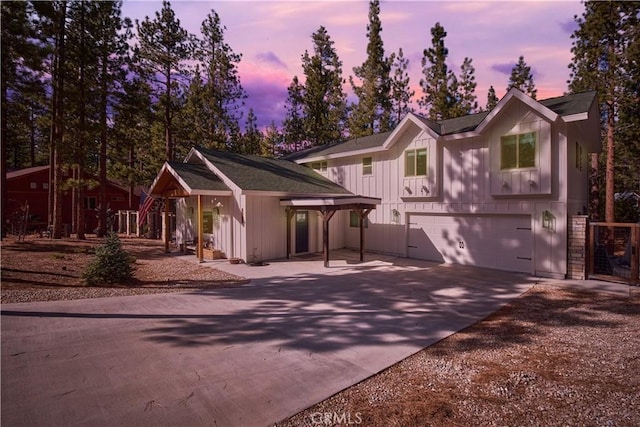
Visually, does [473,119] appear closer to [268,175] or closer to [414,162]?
[414,162]

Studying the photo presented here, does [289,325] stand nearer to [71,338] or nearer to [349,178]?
[71,338]

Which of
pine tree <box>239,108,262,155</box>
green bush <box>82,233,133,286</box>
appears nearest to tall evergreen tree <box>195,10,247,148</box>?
pine tree <box>239,108,262,155</box>

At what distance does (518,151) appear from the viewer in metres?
11.7

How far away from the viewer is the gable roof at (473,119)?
35.7 ft

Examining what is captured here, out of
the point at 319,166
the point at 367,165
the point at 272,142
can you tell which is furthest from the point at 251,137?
the point at 367,165

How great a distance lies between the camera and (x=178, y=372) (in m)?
4.43

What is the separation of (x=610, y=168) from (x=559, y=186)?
8.81 m

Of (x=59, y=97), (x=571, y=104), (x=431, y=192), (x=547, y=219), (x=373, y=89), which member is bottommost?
(x=547, y=219)

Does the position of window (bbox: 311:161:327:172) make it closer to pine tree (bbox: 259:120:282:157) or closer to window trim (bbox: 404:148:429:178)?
window trim (bbox: 404:148:429:178)

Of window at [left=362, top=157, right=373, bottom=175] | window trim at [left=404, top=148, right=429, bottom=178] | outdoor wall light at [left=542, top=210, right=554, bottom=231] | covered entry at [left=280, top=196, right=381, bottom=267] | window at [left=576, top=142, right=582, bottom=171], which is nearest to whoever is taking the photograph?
outdoor wall light at [left=542, top=210, right=554, bottom=231]

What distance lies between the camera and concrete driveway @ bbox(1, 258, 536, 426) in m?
3.69

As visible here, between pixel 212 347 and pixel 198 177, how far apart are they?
9864 mm

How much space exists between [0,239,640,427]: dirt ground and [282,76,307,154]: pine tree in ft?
92.4

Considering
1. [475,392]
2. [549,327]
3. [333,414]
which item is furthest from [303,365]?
[549,327]
